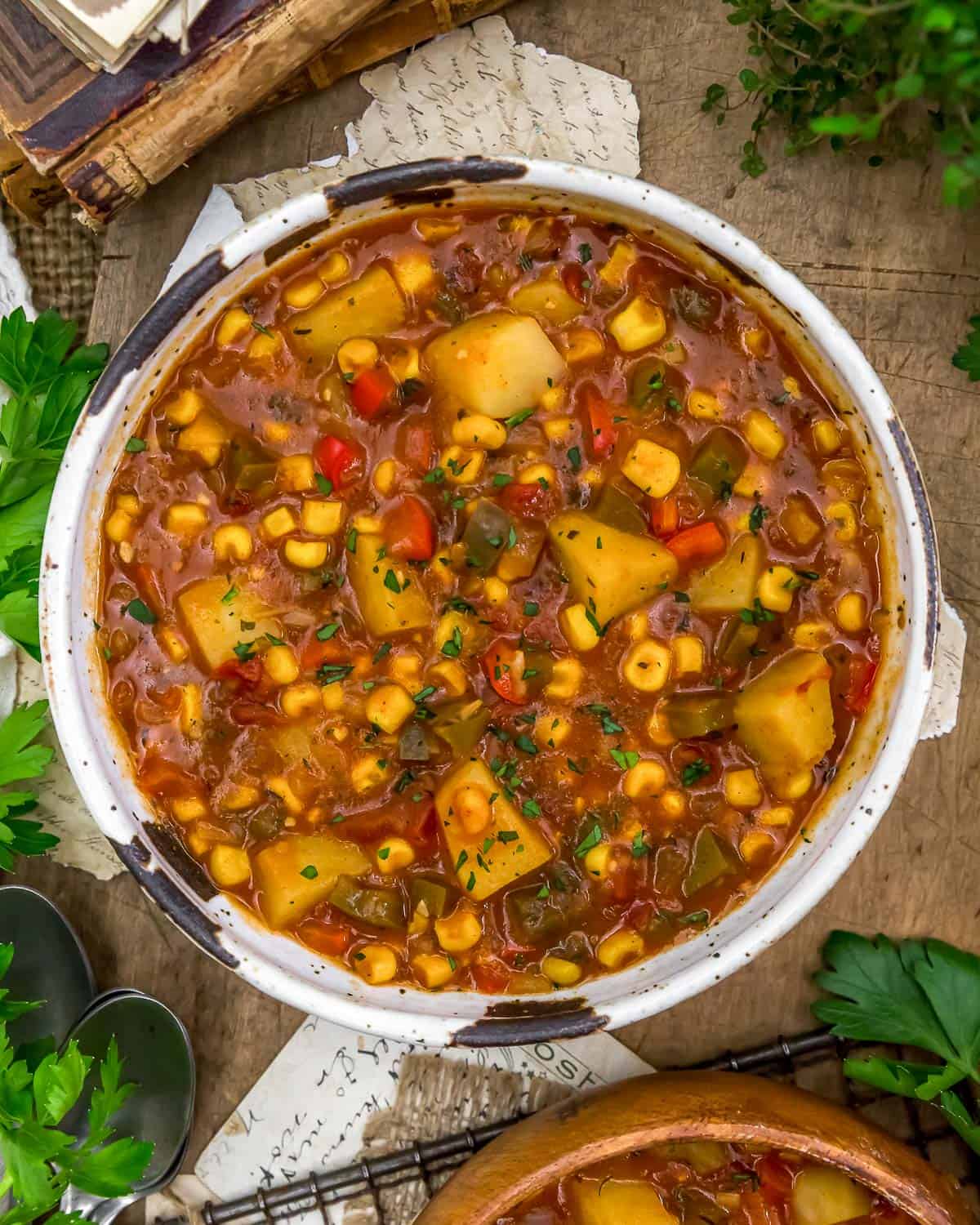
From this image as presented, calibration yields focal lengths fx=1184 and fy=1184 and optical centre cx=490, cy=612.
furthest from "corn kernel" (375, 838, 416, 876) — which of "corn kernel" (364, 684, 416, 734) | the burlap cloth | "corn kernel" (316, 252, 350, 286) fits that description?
the burlap cloth

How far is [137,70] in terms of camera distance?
2982mm

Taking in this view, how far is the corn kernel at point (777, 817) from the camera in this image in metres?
3.11

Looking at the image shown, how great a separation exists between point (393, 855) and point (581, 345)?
140 centimetres

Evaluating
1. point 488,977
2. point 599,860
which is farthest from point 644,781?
point 488,977

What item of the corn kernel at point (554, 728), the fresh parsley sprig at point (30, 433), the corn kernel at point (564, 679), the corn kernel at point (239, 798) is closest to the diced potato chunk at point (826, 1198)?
the corn kernel at point (554, 728)

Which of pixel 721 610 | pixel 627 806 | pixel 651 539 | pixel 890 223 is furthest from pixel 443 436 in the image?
pixel 890 223

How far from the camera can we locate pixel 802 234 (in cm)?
337

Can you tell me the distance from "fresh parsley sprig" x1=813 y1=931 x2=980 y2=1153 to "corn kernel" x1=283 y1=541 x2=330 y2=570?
1.84 metres

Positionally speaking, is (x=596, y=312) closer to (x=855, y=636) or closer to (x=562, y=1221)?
(x=855, y=636)

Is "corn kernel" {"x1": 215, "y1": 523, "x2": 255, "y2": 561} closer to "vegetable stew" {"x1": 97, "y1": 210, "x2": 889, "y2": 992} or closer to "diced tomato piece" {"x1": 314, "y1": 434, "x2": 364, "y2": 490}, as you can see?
"vegetable stew" {"x1": 97, "y1": 210, "x2": 889, "y2": 992}

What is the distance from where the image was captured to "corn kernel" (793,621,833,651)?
3.09 m

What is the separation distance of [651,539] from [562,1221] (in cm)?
186

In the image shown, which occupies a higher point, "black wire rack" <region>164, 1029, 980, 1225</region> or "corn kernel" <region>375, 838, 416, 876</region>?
"corn kernel" <region>375, 838, 416, 876</region>

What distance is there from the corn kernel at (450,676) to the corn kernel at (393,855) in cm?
42
